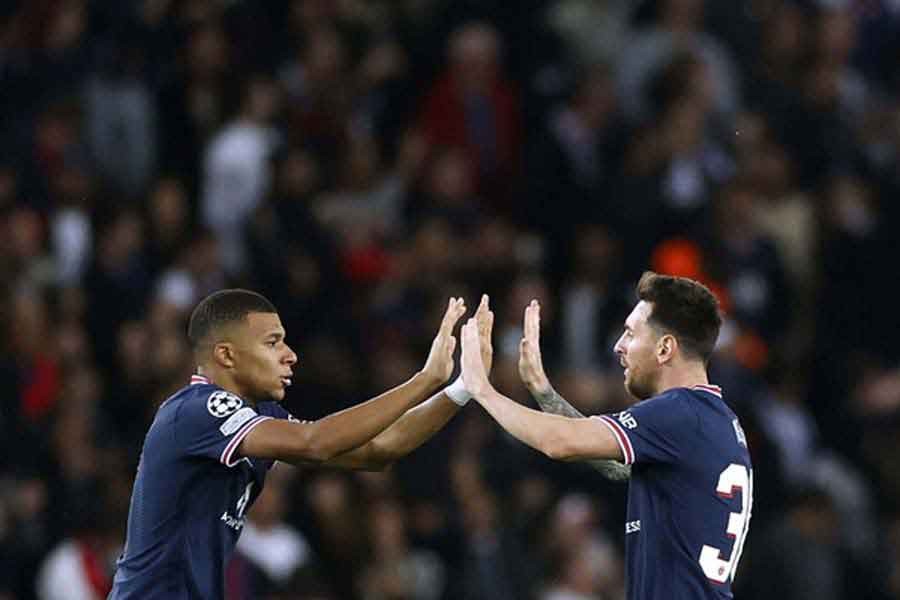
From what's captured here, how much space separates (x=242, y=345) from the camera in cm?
822

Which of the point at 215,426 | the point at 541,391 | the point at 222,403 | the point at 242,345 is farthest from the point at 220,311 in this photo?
the point at 541,391

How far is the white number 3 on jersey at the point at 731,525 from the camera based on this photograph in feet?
25.6

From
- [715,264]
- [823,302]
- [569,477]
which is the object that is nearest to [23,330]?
[569,477]

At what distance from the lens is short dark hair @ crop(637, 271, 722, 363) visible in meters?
8.05

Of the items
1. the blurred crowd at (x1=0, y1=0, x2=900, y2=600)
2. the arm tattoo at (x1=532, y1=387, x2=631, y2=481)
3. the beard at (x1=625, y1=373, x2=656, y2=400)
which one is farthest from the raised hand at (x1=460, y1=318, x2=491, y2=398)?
the blurred crowd at (x1=0, y1=0, x2=900, y2=600)

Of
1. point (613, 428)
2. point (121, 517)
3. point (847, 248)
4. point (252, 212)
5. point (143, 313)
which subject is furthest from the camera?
point (847, 248)

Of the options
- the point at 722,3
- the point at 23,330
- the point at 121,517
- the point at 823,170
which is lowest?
the point at 121,517

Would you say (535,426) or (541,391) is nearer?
(535,426)

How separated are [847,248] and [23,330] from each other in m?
5.75

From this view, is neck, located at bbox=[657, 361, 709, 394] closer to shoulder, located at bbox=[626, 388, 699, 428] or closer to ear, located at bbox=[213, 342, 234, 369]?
shoulder, located at bbox=[626, 388, 699, 428]

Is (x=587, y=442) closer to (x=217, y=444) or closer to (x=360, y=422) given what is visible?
(x=360, y=422)

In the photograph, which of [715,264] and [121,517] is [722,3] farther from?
[121,517]

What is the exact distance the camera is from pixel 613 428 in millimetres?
7812

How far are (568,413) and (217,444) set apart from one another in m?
1.56
